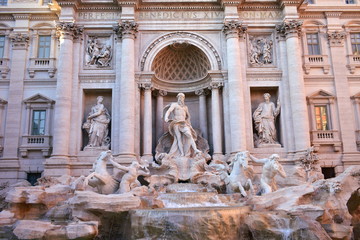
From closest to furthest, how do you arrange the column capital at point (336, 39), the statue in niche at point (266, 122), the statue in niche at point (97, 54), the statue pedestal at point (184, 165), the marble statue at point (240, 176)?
1. the marble statue at point (240, 176)
2. the statue pedestal at point (184, 165)
3. the statue in niche at point (266, 122)
4. the statue in niche at point (97, 54)
5. the column capital at point (336, 39)

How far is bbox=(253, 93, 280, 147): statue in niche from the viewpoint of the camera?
2038 cm

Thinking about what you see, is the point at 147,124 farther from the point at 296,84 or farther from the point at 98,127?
the point at 296,84

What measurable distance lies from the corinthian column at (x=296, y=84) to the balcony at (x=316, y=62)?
5.21 ft

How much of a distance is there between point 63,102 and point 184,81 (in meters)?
7.68

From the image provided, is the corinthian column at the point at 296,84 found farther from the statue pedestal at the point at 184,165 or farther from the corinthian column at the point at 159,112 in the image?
the corinthian column at the point at 159,112

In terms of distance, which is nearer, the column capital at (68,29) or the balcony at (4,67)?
the column capital at (68,29)

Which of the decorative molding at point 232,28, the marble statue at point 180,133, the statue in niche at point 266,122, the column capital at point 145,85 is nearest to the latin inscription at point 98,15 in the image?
the column capital at point 145,85

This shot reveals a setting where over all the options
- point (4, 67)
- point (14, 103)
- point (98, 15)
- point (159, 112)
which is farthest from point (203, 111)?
point (4, 67)

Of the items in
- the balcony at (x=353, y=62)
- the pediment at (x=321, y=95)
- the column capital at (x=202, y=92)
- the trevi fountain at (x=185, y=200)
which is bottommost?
the trevi fountain at (x=185, y=200)

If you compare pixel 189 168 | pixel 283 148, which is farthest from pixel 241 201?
pixel 283 148

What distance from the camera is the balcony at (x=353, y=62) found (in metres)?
22.2

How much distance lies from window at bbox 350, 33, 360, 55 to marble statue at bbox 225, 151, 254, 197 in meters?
12.5

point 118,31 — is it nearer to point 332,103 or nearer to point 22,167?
point 22,167

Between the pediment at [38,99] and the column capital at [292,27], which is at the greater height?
the column capital at [292,27]
